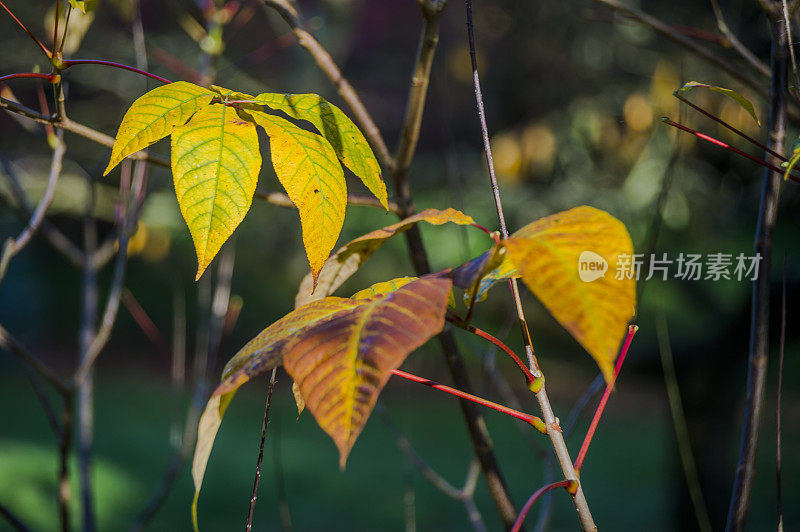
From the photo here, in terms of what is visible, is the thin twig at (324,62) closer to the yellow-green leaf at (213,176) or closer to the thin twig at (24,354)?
the yellow-green leaf at (213,176)

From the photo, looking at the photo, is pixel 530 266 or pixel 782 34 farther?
pixel 782 34

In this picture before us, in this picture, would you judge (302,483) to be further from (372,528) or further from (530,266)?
(530,266)

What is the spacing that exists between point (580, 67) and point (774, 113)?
2.21 metres

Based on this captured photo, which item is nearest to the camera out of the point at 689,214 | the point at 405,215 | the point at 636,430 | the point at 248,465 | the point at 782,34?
the point at 782,34

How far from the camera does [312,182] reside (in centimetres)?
38

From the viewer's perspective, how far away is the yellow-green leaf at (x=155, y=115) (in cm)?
38

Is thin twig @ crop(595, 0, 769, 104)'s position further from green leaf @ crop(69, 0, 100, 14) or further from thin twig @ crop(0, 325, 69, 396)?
thin twig @ crop(0, 325, 69, 396)

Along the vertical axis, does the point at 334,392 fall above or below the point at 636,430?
below

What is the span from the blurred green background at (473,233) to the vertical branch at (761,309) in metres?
0.32

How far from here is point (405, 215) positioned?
2.25ft

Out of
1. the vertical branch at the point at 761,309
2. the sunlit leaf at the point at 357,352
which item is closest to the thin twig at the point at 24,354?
the sunlit leaf at the point at 357,352

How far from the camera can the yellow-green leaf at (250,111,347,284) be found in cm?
37

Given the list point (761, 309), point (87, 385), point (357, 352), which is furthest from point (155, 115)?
point (87, 385)

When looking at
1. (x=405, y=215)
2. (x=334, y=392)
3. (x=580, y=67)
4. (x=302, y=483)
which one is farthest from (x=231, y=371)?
(x=302, y=483)
